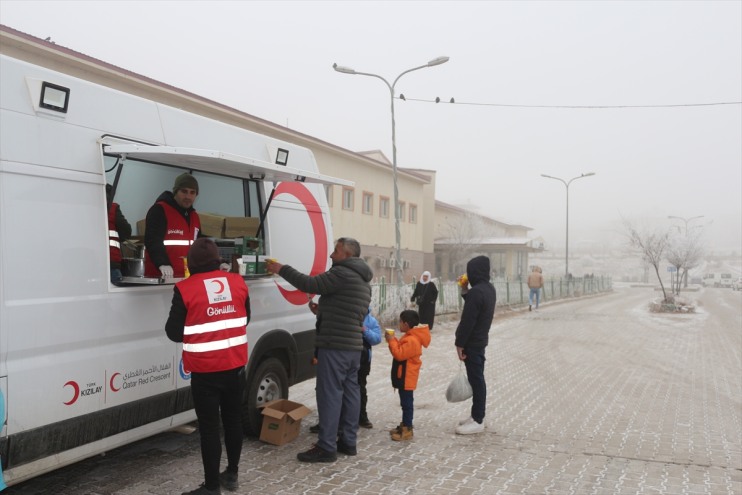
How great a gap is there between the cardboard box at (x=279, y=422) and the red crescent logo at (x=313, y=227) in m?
1.02

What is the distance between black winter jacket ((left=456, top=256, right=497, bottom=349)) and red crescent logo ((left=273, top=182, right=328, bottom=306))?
156 centimetres

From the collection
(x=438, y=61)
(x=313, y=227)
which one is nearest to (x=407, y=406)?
(x=313, y=227)

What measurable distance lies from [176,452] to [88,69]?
16.1 meters

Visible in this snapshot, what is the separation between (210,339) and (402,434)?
104 inches

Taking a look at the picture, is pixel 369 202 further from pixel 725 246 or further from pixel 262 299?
pixel 725 246

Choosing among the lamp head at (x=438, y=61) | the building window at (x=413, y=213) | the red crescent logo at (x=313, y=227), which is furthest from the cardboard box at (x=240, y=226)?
the building window at (x=413, y=213)

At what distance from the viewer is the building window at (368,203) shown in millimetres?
37281

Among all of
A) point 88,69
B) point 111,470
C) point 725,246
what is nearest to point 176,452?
point 111,470

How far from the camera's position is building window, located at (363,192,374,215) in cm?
3728

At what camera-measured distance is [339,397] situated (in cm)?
539

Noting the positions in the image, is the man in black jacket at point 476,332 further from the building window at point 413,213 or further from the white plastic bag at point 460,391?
the building window at point 413,213

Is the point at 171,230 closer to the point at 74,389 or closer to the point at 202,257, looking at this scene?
the point at 202,257

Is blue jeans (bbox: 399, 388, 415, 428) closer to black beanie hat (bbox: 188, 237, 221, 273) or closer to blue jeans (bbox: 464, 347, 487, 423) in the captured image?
blue jeans (bbox: 464, 347, 487, 423)

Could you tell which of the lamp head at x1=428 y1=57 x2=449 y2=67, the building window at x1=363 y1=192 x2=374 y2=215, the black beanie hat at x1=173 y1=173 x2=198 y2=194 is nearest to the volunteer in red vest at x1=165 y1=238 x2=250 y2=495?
the black beanie hat at x1=173 y1=173 x2=198 y2=194
